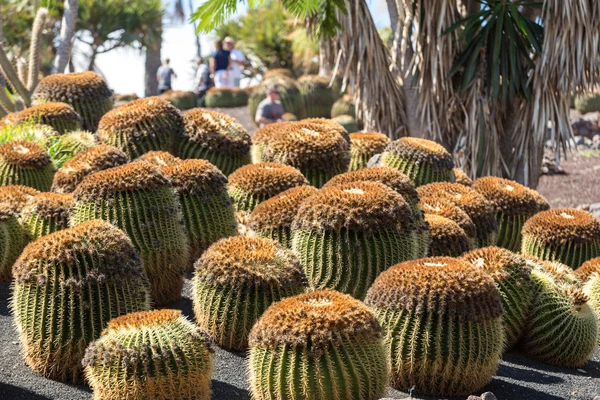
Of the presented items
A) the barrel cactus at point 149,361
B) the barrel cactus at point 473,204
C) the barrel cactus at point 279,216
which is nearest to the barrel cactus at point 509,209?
the barrel cactus at point 473,204

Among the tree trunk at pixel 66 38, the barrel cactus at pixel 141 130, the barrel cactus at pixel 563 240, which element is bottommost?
the barrel cactus at pixel 563 240

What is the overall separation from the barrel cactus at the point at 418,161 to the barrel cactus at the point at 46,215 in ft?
9.20

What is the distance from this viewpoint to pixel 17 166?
717cm

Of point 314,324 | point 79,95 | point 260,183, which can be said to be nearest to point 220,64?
point 79,95

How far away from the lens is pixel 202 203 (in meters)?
6.48

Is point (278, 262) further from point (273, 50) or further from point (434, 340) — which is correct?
point (273, 50)

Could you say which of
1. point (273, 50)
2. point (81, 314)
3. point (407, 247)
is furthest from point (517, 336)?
point (273, 50)

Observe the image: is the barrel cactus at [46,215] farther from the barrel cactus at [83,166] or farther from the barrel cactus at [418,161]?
the barrel cactus at [418,161]

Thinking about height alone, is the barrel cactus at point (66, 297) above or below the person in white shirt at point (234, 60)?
below

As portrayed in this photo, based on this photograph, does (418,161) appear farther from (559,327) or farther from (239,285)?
(239,285)

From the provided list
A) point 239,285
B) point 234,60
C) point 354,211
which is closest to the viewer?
point 239,285

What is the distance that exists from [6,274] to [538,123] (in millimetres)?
8017

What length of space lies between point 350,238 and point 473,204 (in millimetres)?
1871

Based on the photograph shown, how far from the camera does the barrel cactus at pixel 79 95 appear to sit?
8.77m
